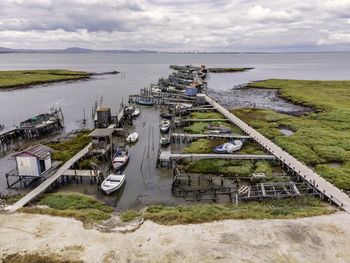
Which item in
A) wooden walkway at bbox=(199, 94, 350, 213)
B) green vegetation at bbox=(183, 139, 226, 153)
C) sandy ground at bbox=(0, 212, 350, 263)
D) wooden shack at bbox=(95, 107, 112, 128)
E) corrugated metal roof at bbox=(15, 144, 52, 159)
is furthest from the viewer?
wooden shack at bbox=(95, 107, 112, 128)

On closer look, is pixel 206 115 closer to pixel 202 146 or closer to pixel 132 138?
pixel 132 138

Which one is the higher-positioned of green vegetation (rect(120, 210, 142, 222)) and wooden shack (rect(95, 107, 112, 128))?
wooden shack (rect(95, 107, 112, 128))

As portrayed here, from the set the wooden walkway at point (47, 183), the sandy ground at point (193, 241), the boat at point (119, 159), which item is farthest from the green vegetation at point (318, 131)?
the wooden walkway at point (47, 183)

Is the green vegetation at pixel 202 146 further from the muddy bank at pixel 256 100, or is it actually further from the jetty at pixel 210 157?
the muddy bank at pixel 256 100

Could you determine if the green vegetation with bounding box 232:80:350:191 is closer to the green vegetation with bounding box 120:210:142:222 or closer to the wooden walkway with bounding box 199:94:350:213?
the wooden walkway with bounding box 199:94:350:213

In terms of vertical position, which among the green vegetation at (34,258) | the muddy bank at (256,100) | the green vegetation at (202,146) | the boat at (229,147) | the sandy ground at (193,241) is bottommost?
the muddy bank at (256,100)

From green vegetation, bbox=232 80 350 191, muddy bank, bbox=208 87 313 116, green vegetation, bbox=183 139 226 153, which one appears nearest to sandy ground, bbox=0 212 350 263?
green vegetation, bbox=232 80 350 191
